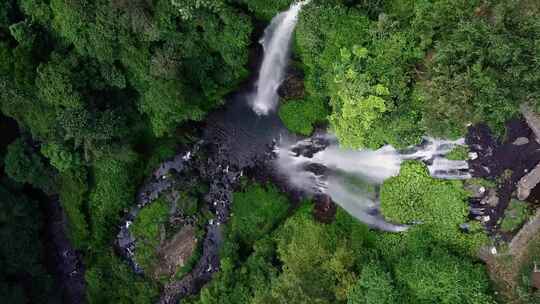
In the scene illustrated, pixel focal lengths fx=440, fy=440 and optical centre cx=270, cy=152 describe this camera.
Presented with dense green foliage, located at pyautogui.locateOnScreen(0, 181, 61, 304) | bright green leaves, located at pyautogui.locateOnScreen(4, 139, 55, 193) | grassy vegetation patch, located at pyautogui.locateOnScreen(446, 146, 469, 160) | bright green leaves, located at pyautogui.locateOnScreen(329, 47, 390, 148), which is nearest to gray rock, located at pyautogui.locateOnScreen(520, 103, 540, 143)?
grassy vegetation patch, located at pyautogui.locateOnScreen(446, 146, 469, 160)

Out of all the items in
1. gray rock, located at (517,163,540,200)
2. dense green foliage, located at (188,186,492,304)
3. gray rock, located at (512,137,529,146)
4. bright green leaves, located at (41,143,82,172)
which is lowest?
dense green foliage, located at (188,186,492,304)

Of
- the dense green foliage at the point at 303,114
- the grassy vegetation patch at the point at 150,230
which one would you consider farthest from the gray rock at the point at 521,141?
the grassy vegetation patch at the point at 150,230

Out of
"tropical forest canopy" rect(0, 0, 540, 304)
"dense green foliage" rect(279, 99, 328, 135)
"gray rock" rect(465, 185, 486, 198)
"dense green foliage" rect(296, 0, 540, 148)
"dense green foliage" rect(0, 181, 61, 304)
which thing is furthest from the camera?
"dense green foliage" rect(0, 181, 61, 304)

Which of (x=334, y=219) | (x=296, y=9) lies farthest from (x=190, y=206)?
(x=296, y=9)

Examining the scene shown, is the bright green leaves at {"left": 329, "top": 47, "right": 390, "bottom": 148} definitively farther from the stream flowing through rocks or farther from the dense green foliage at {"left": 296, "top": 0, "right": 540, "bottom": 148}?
the stream flowing through rocks

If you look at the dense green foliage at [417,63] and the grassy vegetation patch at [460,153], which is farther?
the grassy vegetation patch at [460,153]

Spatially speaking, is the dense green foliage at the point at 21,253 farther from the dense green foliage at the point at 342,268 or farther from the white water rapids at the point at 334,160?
the white water rapids at the point at 334,160

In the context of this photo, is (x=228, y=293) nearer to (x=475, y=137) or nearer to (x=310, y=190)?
(x=310, y=190)
